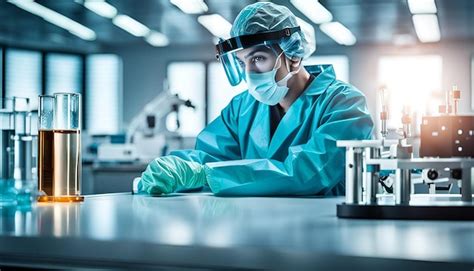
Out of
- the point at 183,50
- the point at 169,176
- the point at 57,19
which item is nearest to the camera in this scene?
the point at 169,176

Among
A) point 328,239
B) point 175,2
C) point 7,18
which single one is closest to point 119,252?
point 328,239

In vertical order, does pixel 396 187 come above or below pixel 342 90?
below

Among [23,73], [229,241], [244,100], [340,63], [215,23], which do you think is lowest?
[229,241]

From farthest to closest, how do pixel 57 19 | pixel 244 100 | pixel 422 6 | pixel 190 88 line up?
pixel 190 88 < pixel 57 19 < pixel 422 6 < pixel 244 100

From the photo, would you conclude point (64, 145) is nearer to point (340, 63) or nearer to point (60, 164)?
point (60, 164)

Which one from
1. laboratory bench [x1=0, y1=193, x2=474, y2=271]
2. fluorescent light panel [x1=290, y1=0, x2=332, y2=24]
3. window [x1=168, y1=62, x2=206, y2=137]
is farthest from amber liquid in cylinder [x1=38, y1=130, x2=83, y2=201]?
window [x1=168, y1=62, x2=206, y2=137]

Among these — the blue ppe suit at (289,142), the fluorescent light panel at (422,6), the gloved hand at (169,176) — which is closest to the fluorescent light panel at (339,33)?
the fluorescent light panel at (422,6)

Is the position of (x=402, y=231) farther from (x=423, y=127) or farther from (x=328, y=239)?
(x=423, y=127)

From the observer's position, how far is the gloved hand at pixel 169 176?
173 cm

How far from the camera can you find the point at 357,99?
187 cm

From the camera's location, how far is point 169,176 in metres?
1.74

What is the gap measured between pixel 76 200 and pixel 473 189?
82 centimetres

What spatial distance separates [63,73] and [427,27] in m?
5.12

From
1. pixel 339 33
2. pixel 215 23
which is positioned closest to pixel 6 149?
pixel 215 23
